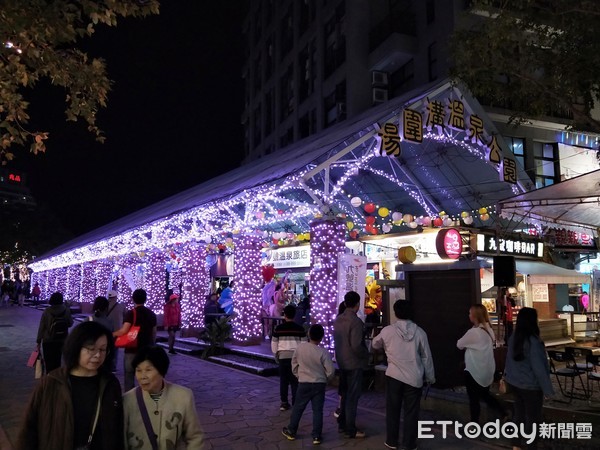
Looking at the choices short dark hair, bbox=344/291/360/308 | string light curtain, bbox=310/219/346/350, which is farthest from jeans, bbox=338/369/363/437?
string light curtain, bbox=310/219/346/350

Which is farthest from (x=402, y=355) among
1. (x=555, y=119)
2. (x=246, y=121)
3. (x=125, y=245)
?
(x=246, y=121)

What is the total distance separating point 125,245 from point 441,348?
18.8m

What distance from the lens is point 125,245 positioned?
2280cm

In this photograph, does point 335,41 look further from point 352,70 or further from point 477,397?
point 477,397

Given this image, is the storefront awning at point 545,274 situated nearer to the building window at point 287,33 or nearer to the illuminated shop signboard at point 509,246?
the illuminated shop signboard at point 509,246

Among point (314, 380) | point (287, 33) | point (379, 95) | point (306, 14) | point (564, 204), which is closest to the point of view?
point (314, 380)

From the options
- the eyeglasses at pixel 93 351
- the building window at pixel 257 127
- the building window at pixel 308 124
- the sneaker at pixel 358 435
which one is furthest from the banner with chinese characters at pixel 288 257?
the building window at pixel 257 127

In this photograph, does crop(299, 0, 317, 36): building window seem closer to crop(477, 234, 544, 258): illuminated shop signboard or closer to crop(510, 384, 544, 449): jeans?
crop(477, 234, 544, 258): illuminated shop signboard

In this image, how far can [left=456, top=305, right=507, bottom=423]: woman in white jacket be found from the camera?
19.6 feet

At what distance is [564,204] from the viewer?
10.2 metres

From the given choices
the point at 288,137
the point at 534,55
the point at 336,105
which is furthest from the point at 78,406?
the point at 288,137

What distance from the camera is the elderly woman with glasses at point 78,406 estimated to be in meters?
2.50

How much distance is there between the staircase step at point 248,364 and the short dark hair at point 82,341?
305 inches

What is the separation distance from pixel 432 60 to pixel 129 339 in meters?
19.6
